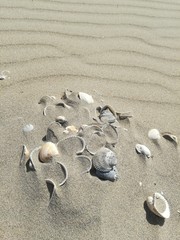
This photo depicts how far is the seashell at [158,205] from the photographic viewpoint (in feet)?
4.82

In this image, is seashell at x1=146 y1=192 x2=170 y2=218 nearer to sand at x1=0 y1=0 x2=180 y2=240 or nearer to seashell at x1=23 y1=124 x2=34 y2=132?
sand at x1=0 y1=0 x2=180 y2=240

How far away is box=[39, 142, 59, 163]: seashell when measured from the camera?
4.92 feet

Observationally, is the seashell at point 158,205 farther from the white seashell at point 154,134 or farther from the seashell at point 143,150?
the white seashell at point 154,134

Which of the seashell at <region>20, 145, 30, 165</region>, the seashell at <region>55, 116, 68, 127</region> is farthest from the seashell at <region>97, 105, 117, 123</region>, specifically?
the seashell at <region>20, 145, 30, 165</region>

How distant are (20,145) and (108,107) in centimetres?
48

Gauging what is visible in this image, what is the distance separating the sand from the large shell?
0.06 meters

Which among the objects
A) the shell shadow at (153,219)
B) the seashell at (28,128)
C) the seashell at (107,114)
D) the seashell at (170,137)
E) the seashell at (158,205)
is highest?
the seashell at (107,114)

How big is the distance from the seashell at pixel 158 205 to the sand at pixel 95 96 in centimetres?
3

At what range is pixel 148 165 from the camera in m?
1.66

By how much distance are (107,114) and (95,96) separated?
0.30 meters

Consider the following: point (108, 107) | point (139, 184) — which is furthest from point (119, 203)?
point (108, 107)

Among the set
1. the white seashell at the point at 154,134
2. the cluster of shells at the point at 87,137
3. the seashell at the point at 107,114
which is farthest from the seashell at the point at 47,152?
the white seashell at the point at 154,134

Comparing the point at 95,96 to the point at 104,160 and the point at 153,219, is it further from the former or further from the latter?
the point at 153,219

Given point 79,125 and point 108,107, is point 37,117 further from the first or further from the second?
point 108,107
